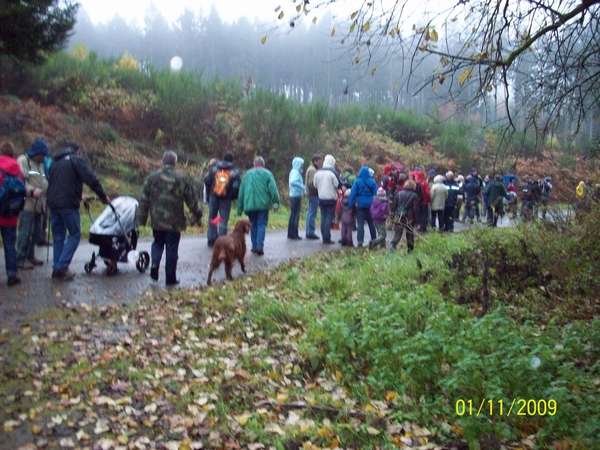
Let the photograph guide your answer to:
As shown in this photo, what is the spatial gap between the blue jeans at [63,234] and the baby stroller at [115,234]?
39 centimetres

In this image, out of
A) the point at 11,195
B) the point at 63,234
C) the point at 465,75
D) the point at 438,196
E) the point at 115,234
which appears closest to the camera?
the point at 465,75

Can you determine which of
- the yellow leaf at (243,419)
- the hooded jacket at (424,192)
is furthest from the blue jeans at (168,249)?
the hooded jacket at (424,192)

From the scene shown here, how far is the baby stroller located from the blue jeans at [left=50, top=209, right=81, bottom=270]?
0.39 m

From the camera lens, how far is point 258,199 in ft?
38.7

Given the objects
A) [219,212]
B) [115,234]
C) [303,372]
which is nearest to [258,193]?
[219,212]

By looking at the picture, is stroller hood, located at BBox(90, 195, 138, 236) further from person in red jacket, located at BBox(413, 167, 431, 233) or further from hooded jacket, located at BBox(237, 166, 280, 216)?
person in red jacket, located at BBox(413, 167, 431, 233)

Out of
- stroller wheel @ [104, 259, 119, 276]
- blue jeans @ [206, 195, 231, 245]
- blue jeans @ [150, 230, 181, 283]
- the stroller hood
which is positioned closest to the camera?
blue jeans @ [150, 230, 181, 283]

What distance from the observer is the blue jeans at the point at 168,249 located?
9.12m

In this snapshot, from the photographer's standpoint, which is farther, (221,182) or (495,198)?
(495,198)

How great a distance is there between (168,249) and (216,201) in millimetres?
3434

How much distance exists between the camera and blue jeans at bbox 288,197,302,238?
14445 millimetres

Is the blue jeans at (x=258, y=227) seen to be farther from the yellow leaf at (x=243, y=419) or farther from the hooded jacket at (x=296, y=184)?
the yellow leaf at (x=243, y=419)

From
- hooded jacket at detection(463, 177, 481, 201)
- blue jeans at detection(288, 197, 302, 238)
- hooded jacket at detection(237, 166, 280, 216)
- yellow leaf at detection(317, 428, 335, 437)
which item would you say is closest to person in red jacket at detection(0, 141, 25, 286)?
hooded jacket at detection(237, 166, 280, 216)

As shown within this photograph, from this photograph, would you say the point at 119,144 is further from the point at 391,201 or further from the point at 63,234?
the point at 63,234
